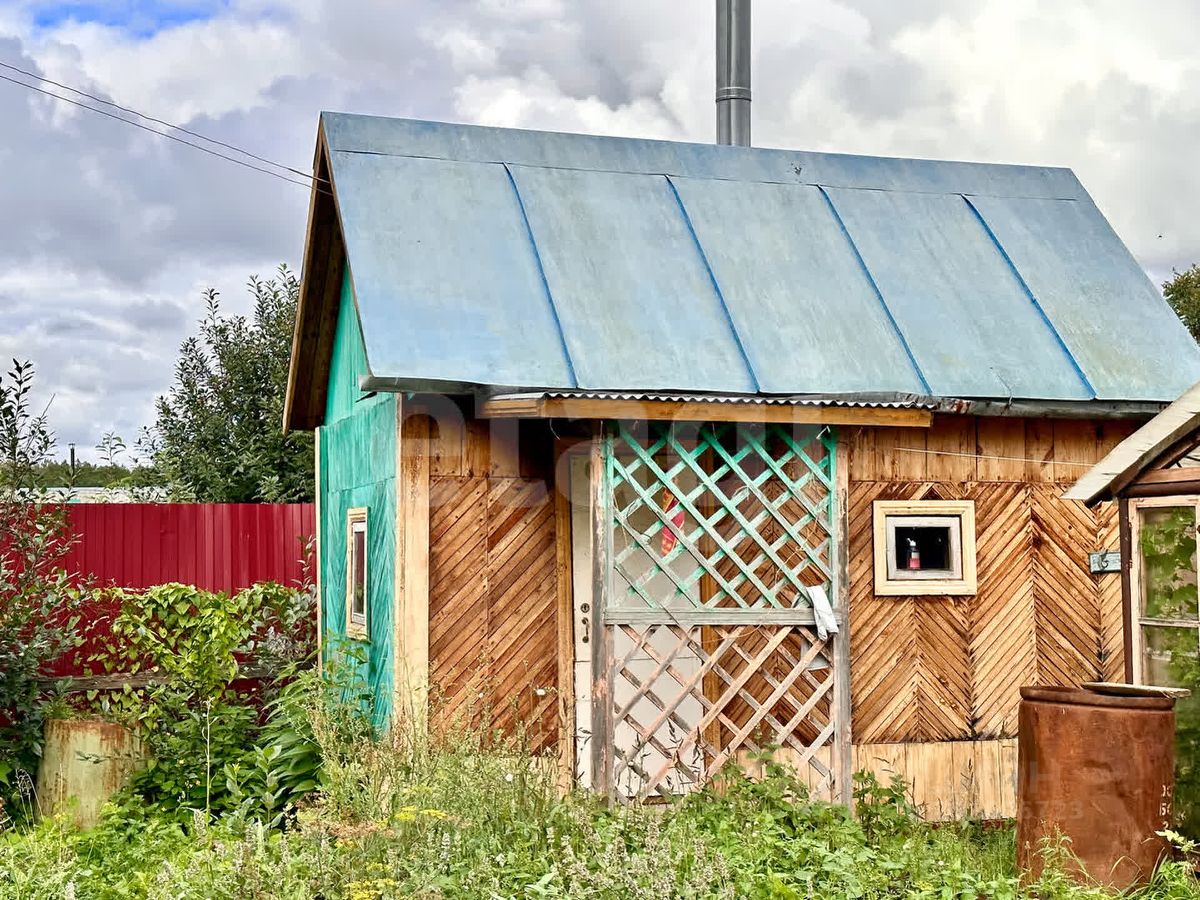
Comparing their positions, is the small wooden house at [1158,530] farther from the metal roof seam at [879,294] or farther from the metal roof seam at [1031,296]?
the metal roof seam at [1031,296]

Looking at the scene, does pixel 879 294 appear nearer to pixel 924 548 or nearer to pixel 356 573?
pixel 924 548

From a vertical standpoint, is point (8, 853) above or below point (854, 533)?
below

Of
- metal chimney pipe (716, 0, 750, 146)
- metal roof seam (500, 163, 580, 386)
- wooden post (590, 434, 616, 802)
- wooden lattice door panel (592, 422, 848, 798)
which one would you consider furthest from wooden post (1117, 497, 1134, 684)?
metal chimney pipe (716, 0, 750, 146)

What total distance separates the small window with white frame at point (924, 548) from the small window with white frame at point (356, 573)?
3473mm

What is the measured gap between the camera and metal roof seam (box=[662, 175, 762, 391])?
8945mm

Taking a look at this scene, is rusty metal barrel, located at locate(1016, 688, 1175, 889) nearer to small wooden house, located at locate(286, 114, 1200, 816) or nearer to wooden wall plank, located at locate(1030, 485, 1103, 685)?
small wooden house, located at locate(286, 114, 1200, 816)

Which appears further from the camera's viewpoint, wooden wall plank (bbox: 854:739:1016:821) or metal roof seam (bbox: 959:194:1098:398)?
metal roof seam (bbox: 959:194:1098:398)

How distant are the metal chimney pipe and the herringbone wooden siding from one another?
448 cm

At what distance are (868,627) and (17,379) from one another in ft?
19.5

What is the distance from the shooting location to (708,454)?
352 inches

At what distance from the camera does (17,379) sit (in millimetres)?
9367

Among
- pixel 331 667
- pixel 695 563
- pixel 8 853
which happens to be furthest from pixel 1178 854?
pixel 8 853

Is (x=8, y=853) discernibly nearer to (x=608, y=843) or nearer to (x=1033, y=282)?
(x=608, y=843)

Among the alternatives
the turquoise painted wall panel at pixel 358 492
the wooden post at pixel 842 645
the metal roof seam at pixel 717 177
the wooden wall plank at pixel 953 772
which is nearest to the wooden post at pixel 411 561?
the turquoise painted wall panel at pixel 358 492
